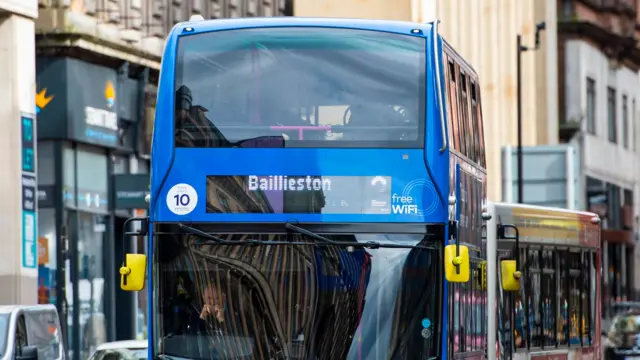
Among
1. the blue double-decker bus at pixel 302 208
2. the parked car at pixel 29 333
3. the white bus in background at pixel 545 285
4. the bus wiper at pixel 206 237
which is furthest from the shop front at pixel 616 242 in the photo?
the bus wiper at pixel 206 237

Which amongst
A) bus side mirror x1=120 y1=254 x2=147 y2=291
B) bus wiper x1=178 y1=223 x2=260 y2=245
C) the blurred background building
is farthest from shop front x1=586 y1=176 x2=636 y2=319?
bus side mirror x1=120 y1=254 x2=147 y2=291

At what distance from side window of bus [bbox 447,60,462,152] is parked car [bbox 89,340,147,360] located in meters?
6.87

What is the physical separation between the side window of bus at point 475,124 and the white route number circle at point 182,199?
3.69 meters

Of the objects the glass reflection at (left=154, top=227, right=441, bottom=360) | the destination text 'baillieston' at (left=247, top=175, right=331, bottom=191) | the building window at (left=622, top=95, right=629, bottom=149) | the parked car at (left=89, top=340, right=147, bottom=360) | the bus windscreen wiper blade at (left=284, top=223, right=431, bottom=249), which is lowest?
the parked car at (left=89, top=340, right=147, bottom=360)

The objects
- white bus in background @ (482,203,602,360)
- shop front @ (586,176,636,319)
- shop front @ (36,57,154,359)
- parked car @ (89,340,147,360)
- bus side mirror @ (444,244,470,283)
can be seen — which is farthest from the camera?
shop front @ (586,176,636,319)

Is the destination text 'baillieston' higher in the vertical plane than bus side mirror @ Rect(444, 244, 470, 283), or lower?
higher

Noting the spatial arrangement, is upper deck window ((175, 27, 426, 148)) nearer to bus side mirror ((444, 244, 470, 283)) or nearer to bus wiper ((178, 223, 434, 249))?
bus wiper ((178, 223, 434, 249))

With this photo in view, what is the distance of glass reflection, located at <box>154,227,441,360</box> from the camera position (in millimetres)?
14195

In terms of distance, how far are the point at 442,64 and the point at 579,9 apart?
5190 centimetres

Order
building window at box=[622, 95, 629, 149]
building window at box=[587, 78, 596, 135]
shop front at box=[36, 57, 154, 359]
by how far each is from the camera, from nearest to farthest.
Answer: shop front at box=[36, 57, 154, 359], building window at box=[587, 78, 596, 135], building window at box=[622, 95, 629, 149]

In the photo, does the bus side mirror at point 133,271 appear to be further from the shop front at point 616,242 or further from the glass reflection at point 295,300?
the shop front at point 616,242

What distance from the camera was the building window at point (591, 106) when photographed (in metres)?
66.0

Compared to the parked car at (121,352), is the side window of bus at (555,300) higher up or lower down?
higher up

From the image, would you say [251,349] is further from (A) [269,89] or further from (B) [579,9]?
(B) [579,9]
